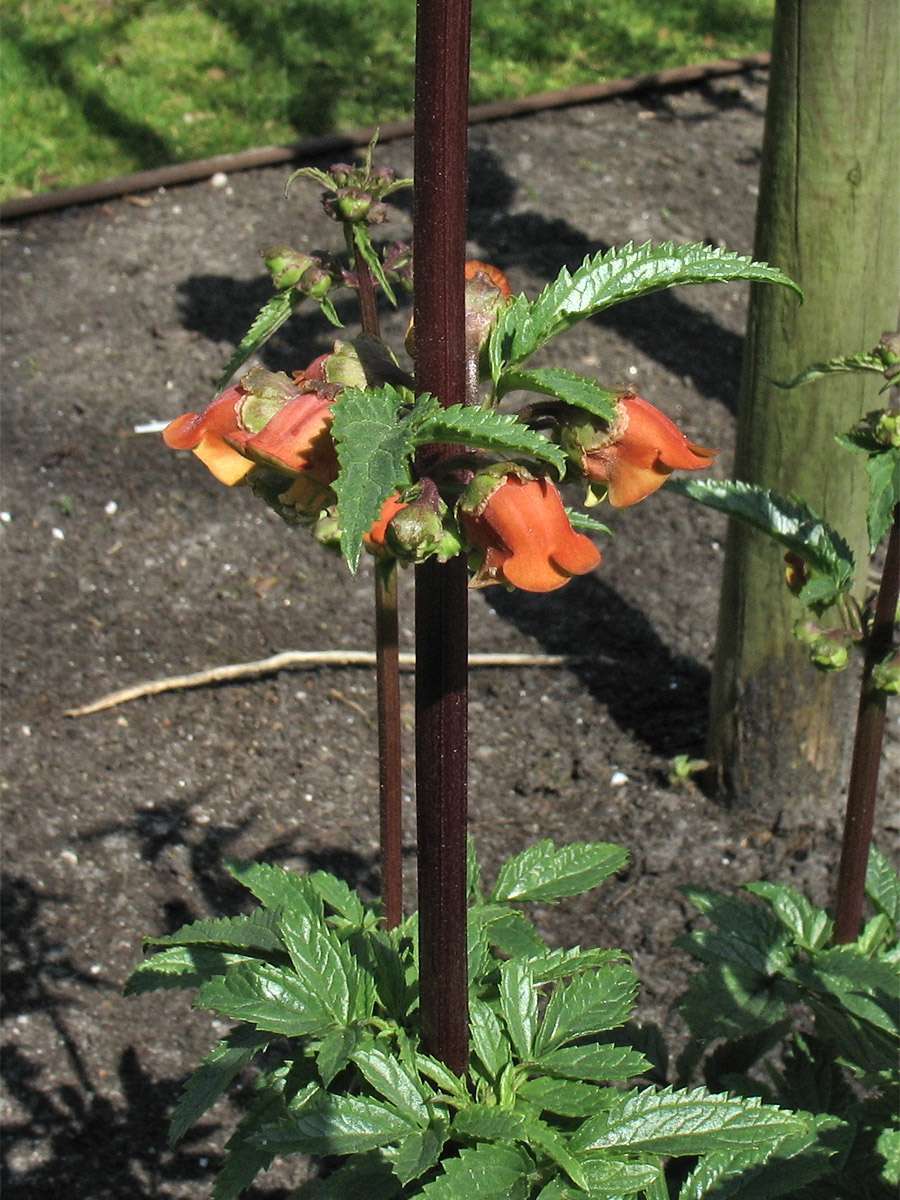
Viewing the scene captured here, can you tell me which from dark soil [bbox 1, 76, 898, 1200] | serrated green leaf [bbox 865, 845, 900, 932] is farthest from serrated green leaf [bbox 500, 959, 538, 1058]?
dark soil [bbox 1, 76, 898, 1200]

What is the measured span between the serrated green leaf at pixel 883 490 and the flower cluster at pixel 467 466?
0.55 meters

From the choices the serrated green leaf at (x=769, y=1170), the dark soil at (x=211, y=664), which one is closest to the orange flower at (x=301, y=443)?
the serrated green leaf at (x=769, y=1170)

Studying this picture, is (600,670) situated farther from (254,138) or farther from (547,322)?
(254,138)

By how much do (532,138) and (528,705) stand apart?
3163mm

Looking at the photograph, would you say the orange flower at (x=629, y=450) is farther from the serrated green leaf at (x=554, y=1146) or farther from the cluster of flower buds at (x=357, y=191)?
the cluster of flower buds at (x=357, y=191)

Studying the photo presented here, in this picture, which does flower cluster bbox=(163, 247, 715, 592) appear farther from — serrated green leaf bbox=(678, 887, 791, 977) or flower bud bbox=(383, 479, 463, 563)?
serrated green leaf bbox=(678, 887, 791, 977)

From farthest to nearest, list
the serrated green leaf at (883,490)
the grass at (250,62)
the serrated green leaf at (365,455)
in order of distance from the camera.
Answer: the grass at (250,62), the serrated green leaf at (883,490), the serrated green leaf at (365,455)

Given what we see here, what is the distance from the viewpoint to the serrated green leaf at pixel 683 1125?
129cm

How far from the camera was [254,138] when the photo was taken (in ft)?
18.5

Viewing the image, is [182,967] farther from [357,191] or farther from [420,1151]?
[357,191]

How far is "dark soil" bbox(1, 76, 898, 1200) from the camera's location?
2562mm

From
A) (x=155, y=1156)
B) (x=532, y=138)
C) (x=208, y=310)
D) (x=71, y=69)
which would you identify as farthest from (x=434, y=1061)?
(x=71, y=69)

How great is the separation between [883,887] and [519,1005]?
82 centimetres

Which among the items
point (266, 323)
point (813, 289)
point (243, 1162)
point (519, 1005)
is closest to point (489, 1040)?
point (519, 1005)
